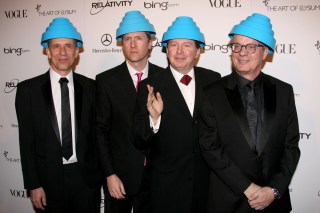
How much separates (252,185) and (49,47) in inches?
74.8

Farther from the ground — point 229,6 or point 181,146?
point 229,6

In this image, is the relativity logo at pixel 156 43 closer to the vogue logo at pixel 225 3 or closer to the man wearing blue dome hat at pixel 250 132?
the vogue logo at pixel 225 3

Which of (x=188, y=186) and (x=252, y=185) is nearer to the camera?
(x=252, y=185)

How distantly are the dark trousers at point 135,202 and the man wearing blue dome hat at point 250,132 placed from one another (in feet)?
1.99

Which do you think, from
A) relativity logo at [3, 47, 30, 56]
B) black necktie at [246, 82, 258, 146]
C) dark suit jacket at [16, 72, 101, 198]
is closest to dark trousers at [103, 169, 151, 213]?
dark suit jacket at [16, 72, 101, 198]

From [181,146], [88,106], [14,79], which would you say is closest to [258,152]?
[181,146]

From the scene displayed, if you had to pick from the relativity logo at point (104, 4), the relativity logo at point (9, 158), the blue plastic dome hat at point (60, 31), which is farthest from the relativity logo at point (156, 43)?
the relativity logo at point (9, 158)

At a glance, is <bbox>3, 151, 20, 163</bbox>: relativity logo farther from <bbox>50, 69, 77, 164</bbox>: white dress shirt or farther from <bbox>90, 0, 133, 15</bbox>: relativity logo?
<bbox>90, 0, 133, 15</bbox>: relativity logo

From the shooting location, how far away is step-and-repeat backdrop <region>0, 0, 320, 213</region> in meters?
2.80

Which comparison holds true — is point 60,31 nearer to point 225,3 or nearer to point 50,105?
point 50,105

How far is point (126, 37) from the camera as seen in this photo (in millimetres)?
2346

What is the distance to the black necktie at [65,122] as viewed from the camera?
2.21m

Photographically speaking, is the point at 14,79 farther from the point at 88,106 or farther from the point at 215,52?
the point at 215,52

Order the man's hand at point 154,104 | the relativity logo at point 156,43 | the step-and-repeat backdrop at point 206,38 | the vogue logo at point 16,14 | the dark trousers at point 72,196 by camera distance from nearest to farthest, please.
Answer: the man's hand at point 154,104, the dark trousers at point 72,196, the step-and-repeat backdrop at point 206,38, the relativity logo at point 156,43, the vogue logo at point 16,14
